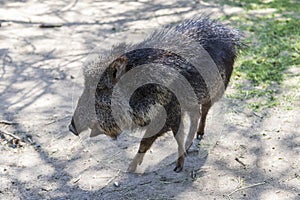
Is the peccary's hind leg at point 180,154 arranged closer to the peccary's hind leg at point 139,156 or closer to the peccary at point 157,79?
the peccary at point 157,79

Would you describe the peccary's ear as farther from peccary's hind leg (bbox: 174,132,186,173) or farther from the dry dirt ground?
the dry dirt ground

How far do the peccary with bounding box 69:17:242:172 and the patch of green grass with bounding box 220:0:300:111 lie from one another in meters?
0.87

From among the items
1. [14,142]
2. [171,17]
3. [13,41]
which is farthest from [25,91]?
[171,17]

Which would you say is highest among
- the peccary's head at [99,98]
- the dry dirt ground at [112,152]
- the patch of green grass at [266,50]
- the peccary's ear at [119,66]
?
the peccary's ear at [119,66]

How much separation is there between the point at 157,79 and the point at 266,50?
306cm

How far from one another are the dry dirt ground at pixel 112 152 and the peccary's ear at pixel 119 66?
943mm

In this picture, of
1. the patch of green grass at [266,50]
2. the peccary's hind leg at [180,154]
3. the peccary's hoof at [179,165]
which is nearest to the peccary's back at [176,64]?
the peccary's hind leg at [180,154]

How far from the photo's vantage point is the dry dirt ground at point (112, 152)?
357cm

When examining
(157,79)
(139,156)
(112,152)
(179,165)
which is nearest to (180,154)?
(179,165)

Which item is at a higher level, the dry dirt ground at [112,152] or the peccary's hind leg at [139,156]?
the peccary's hind leg at [139,156]

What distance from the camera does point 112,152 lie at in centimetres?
407

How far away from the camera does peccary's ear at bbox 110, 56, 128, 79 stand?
3154 millimetres

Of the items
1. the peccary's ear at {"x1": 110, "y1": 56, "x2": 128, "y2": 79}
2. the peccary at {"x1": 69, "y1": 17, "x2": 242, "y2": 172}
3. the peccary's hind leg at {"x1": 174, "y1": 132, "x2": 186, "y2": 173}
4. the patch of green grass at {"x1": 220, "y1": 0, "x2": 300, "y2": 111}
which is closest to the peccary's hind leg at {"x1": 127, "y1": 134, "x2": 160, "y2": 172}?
the peccary at {"x1": 69, "y1": 17, "x2": 242, "y2": 172}

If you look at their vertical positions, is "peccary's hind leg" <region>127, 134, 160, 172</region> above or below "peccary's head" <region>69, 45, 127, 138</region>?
below
